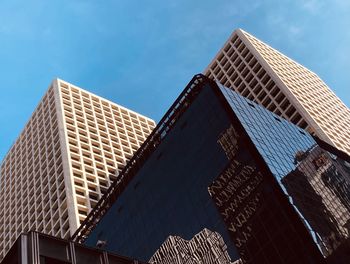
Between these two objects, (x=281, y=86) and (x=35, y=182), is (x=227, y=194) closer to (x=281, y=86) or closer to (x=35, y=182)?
(x=35, y=182)

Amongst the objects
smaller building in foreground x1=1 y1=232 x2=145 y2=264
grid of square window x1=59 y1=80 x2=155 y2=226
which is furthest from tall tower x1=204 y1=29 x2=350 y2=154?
smaller building in foreground x1=1 y1=232 x2=145 y2=264

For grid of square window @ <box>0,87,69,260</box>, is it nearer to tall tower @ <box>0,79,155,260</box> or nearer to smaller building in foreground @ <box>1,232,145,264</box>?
tall tower @ <box>0,79,155,260</box>

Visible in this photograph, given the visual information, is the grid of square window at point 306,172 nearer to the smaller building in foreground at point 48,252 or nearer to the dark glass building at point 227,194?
the dark glass building at point 227,194

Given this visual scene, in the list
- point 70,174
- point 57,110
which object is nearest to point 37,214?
point 70,174

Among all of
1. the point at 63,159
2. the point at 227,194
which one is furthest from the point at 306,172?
the point at 63,159

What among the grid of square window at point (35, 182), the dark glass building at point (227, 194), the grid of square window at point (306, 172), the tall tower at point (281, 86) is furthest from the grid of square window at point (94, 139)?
the grid of square window at point (306, 172)

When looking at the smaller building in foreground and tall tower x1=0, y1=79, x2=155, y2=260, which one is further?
tall tower x1=0, y1=79, x2=155, y2=260

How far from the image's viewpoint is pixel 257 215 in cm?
6359

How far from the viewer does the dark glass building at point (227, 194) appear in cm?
6169

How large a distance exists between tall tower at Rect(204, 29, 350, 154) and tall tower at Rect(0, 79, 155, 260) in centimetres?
2611

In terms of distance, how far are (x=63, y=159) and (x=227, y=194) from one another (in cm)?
5093

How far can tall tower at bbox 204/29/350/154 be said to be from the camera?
126625 millimetres

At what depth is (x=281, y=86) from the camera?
134m

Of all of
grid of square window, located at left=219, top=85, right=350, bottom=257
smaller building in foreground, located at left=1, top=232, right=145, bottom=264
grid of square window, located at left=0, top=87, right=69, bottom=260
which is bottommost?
smaller building in foreground, located at left=1, top=232, right=145, bottom=264
